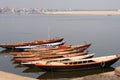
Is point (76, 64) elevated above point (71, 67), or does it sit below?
above

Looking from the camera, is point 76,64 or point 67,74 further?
point 76,64

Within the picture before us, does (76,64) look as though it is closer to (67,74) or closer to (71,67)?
(71,67)

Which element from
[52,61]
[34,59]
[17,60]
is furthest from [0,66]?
[52,61]

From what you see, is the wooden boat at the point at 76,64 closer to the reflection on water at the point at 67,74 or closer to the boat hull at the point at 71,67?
the boat hull at the point at 71,67

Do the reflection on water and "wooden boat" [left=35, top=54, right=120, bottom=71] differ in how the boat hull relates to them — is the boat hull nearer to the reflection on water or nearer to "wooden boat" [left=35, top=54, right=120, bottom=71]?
"wooden boat" [left=35, top=54, right=120, bottom=71]

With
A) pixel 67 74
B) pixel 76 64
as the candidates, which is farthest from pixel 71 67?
pixel 67 74

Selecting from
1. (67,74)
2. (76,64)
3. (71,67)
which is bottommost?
(67,74)

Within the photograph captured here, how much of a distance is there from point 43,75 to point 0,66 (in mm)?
6676

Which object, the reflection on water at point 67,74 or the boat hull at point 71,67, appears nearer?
the reflection on water at point 67,74

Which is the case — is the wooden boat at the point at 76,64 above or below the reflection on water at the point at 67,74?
above

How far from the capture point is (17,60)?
3316 centimetres

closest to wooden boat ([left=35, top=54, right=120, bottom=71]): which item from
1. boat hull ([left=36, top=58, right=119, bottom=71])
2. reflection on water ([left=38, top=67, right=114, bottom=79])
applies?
boat hull ([left=36, top=58, right=119, bottom=71])

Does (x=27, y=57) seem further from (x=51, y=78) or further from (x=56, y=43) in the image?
(x=56, y=43)

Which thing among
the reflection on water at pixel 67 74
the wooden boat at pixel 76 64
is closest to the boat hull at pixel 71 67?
the wooden boat at pixel 76 64
